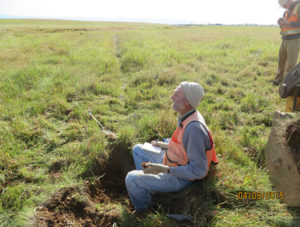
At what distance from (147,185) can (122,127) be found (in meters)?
1.91

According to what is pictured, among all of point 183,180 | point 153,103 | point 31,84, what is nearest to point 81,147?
point 183,180

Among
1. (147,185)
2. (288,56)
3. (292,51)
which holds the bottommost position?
(147,185)

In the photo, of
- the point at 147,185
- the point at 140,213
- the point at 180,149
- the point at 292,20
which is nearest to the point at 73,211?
the point at 140,213

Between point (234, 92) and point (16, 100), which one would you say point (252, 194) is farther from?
point (16, 100)

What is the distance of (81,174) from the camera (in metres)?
3.09

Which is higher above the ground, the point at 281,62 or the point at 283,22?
the point at 283,22

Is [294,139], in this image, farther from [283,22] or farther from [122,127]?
[283,22]

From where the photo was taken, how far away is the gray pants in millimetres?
5766

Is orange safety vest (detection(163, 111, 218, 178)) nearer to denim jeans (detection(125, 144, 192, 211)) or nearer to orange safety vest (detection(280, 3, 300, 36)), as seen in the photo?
denim jeans (detection(125, 144, 192, 211))

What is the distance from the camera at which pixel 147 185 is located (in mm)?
2500

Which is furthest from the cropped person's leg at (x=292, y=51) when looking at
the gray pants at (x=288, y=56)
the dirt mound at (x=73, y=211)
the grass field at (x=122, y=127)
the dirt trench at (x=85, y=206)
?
the dirt mound at (x=73, y=211)

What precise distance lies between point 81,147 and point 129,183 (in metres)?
1.39

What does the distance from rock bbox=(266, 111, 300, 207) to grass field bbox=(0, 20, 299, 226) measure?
5.6 inches

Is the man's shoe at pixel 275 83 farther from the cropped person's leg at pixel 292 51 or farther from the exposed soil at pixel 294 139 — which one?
the exposed soil at pixel 294 139
